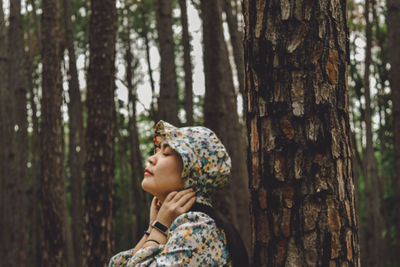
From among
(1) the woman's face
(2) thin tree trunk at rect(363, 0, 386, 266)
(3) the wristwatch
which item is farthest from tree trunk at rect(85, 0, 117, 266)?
(2) thin tree trunk at rect(363, 0, 386, 266)

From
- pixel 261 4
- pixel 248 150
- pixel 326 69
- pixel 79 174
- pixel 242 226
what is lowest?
pixel 242 226

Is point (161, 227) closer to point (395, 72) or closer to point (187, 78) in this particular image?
point (395, 72)

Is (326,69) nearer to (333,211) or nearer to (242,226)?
(333,211)

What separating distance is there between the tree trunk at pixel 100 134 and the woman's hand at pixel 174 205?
253 centimetres

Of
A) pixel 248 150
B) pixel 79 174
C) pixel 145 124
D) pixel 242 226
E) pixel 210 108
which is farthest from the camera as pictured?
pixel 145 124

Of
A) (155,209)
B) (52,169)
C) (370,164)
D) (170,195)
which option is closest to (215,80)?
(52,169)

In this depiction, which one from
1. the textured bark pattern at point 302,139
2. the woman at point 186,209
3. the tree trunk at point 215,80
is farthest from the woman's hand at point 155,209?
the tree trunk at point 215,80

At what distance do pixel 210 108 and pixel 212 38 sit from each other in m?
0.91

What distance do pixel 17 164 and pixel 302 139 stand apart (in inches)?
288

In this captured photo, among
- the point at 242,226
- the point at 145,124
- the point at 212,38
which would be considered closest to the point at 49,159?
the point at 212,38

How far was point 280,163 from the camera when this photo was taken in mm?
1853

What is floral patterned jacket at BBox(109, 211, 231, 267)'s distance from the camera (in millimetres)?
2008

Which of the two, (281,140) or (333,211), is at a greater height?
(281,140)

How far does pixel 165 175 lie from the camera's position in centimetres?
226
